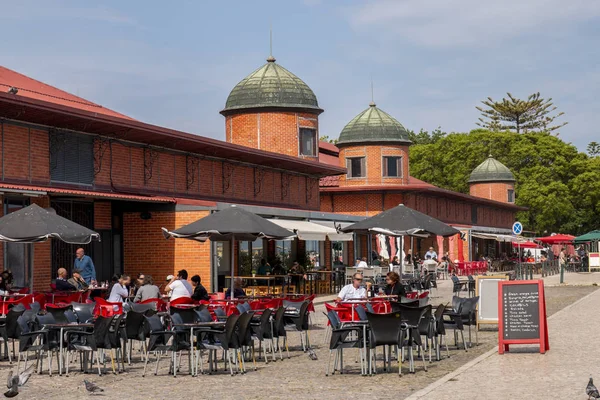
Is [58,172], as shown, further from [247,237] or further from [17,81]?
[247,237]

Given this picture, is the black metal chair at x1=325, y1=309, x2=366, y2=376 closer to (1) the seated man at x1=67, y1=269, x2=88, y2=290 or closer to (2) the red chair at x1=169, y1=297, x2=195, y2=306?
(2) the red chair at x1=169, y1=297, x2=195, y2=306

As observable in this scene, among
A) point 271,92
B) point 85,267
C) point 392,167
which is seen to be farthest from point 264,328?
point 392,167

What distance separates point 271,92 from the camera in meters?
47.1

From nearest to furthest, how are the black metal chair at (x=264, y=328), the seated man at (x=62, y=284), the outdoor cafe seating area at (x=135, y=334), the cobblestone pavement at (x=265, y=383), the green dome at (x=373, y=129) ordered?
the cobblestone pavement at (x=265, y=383), the outdoor cafe seating area at (x=135, y=334), the black metal chair at (x=264, y=328), the seated man at (x=62, y=284), the green dome at (x=373, y=129)

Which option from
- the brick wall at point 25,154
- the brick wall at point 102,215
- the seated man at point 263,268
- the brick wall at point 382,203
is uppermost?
the brick wall at point 382,203

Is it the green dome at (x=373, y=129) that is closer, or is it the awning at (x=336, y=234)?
the awning at (x=336, y=234)

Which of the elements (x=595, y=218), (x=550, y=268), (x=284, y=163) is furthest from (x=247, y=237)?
(x=595, y=218)

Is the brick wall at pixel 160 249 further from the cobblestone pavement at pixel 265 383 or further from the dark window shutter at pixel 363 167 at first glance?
the dark window shutter at pixel 363 167

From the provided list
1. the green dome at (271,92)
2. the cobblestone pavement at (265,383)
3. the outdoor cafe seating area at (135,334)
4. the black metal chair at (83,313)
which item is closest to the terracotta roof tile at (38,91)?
the green dome at (271,92)

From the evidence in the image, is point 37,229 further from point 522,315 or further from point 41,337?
point 522,315

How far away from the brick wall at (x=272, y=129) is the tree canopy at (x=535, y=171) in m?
37.6

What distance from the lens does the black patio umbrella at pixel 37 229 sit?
18109mm

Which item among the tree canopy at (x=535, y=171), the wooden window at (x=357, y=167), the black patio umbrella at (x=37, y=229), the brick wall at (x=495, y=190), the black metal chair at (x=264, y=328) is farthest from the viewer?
the tree canopy at (x=535, y=171)

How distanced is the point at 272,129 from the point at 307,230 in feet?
55.3
